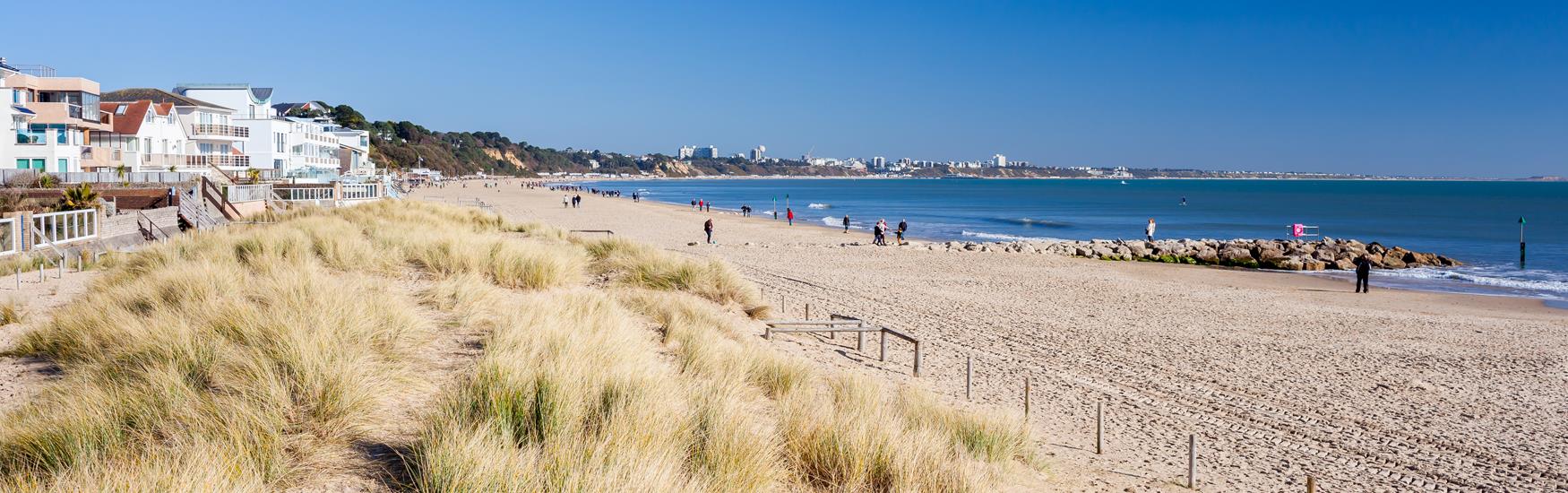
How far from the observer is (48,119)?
36281 millimetres

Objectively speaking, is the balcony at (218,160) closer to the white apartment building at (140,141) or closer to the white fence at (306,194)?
the white apartment building at (140,141)

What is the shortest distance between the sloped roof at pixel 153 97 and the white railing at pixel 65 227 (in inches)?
1123

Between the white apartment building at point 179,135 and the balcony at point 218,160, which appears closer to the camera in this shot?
the white apartment building at point 179,135

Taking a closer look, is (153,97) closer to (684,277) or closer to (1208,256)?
(684,277)

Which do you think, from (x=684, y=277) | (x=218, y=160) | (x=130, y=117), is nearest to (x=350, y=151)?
(x=218, y=160)

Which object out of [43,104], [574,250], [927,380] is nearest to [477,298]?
[927,380]

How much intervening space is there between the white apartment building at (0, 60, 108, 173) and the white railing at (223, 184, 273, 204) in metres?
7.70

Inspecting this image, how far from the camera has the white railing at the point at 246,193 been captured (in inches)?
1261

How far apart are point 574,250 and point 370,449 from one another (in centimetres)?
1197

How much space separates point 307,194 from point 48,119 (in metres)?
9.52

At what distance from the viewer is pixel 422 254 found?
43.8 ft

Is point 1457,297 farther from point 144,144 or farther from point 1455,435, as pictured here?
point 144,144

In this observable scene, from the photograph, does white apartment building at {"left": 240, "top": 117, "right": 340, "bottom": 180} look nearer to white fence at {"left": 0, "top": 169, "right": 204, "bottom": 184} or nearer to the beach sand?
white fence at {"left": 0, "top": 169, "right": 204, "bottom": 184}

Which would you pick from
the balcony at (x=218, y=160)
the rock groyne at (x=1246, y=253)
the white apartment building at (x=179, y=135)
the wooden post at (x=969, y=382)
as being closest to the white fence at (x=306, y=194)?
the white apartment building at (x=179, y=135)
